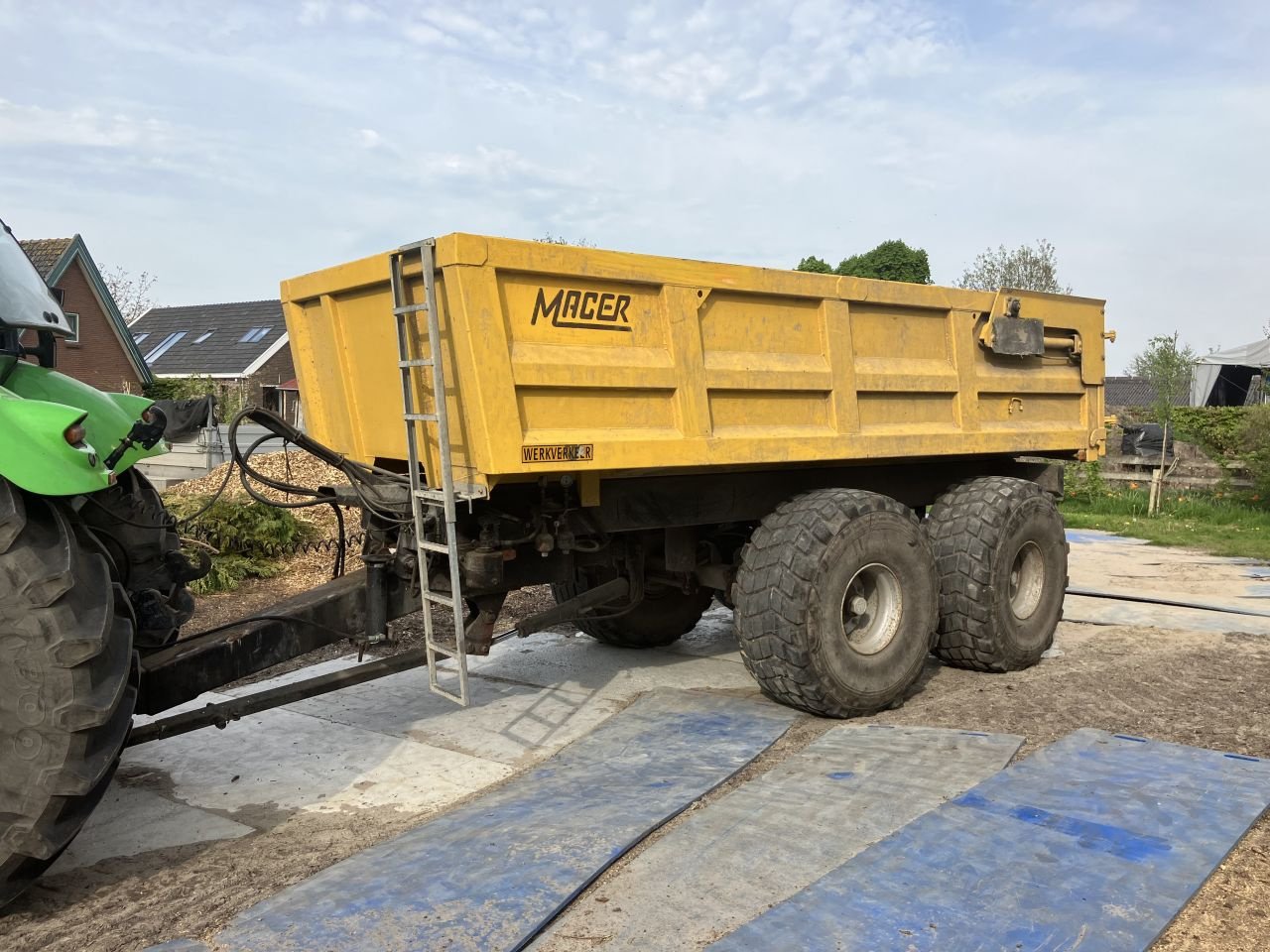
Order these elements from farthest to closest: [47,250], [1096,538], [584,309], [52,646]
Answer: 1. [47,250]
2. [1096,538]
3. [584,309]
4. [52,646]

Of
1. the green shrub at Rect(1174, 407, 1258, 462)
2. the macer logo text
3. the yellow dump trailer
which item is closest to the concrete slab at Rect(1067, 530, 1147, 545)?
the green shrub at Rect(1174, 407, 1258, 462)

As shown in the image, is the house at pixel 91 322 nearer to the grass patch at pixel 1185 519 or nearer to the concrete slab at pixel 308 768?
the grass patch at pixel 1185 519

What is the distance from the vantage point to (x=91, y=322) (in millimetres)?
25188

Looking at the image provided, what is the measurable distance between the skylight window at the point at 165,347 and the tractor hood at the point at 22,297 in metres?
34.3

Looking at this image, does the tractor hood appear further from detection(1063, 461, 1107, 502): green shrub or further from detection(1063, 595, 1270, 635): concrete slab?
detection(1063, 461, 1107, 502): green shrub

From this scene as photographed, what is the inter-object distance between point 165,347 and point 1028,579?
115 feet

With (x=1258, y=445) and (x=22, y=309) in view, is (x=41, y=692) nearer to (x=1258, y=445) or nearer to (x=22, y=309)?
(x=22, y=309)

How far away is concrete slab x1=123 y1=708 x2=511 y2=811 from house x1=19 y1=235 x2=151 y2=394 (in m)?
21.2

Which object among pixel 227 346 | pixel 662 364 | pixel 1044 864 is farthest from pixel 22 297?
pixel 227 346

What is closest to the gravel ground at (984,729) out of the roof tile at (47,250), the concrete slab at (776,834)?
the concrete slab at (776,834)

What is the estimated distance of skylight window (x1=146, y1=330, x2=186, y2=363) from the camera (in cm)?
3553

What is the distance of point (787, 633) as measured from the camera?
5.07m

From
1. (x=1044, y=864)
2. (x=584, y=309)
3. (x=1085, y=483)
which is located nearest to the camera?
(x=1044, y=864)

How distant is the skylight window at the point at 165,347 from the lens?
35.5m
